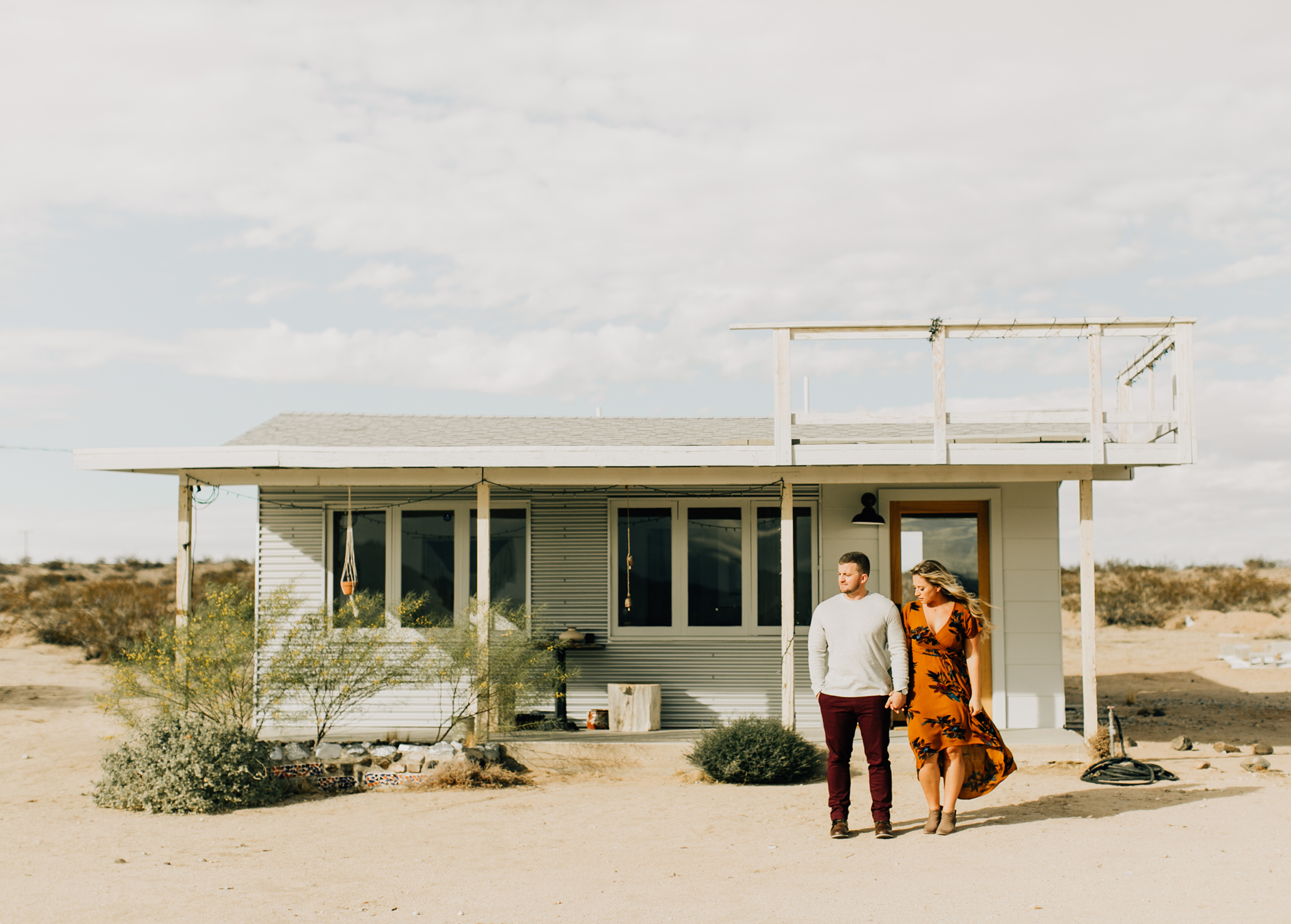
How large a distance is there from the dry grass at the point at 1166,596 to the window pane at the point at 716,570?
17043mm

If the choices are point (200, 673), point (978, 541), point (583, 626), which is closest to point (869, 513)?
point (978, 541)

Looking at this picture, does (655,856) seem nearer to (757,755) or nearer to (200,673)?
(757,755)

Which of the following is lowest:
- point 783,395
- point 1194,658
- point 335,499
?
point 1194,658

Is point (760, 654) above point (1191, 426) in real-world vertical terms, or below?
below

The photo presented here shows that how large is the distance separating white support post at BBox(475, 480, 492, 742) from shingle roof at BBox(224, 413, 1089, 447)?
84 cm

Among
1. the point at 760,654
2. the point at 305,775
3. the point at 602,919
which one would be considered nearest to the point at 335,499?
the point at 305,775

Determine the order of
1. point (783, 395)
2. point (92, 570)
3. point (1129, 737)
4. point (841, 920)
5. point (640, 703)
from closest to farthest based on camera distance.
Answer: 1. point (841, 920)
2. point (783, 395)
3. point (640, 703)
4. point (1129, 737)
5. point (92, 570)

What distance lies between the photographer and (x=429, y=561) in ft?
38.1

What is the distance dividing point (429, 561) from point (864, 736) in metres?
6.29

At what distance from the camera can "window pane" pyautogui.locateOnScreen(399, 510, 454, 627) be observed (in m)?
11.6

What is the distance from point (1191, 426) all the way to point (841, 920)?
600 centimetres

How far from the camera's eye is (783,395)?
9.48m

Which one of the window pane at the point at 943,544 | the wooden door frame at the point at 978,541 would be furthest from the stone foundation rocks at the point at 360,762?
the window pane at the point at 943,544

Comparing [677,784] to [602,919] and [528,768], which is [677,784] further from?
[602,919]
